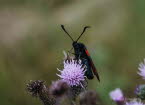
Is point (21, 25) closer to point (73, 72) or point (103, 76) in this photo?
point (103, 76)

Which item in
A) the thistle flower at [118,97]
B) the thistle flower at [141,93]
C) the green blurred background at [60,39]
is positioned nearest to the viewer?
the thistle flower at [141,93]

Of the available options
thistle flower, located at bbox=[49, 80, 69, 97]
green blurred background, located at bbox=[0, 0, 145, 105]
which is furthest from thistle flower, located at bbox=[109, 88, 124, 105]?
green blurred background, located at bbox=[0, 0, 145, 105]

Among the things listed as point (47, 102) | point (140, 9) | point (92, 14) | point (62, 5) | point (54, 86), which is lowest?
point (54, 86)

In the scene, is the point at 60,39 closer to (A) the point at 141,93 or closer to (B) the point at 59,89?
(A) the point at 141,93

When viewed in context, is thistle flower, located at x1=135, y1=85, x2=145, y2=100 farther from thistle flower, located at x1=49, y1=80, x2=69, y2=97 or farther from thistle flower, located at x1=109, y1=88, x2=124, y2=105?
thistle flower, located at x1=49, y1=80, x2=69, y2=97

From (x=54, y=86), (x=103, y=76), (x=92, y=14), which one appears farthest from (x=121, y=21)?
(x=54, y=86)

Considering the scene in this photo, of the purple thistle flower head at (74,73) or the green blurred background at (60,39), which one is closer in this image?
the purple thistle flower head at (74,73)

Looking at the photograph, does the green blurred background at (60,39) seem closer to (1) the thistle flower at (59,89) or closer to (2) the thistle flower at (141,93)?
(2) the thistle flower at (141,93)

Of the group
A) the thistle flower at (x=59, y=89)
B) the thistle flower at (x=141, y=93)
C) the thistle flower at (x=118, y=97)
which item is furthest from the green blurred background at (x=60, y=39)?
the thistle flower at (x=59, y=89)
